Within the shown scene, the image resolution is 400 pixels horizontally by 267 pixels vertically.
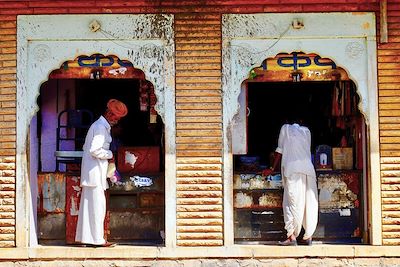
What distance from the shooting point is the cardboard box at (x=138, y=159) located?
34.0 ft

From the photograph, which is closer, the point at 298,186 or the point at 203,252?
the point at 203,252

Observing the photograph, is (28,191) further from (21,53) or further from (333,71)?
(333,71)

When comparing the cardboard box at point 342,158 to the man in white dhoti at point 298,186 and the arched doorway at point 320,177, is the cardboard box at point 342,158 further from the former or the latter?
the man in white dhoti at point 298,186

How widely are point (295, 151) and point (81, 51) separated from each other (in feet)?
10.0

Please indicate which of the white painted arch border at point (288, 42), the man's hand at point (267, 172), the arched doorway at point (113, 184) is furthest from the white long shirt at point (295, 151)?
the arched doorway at point (113, 184)

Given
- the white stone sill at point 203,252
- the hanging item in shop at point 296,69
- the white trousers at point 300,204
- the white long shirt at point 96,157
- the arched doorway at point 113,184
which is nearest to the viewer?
the white stone sill at point 203,252

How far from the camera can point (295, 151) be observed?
982 centimetres

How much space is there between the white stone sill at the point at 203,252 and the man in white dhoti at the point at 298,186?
322 mm

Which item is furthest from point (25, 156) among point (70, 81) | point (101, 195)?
point (70, 81)

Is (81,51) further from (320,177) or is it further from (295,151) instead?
(320,177)

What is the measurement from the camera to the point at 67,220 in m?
10.1

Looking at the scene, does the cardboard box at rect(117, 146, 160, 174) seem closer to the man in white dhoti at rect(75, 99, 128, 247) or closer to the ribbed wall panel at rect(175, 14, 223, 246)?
the man in white dhoti at rect(75, 99, 128, 247)

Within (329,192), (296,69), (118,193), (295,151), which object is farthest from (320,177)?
(118,193)

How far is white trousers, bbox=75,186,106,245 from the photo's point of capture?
960 cm
